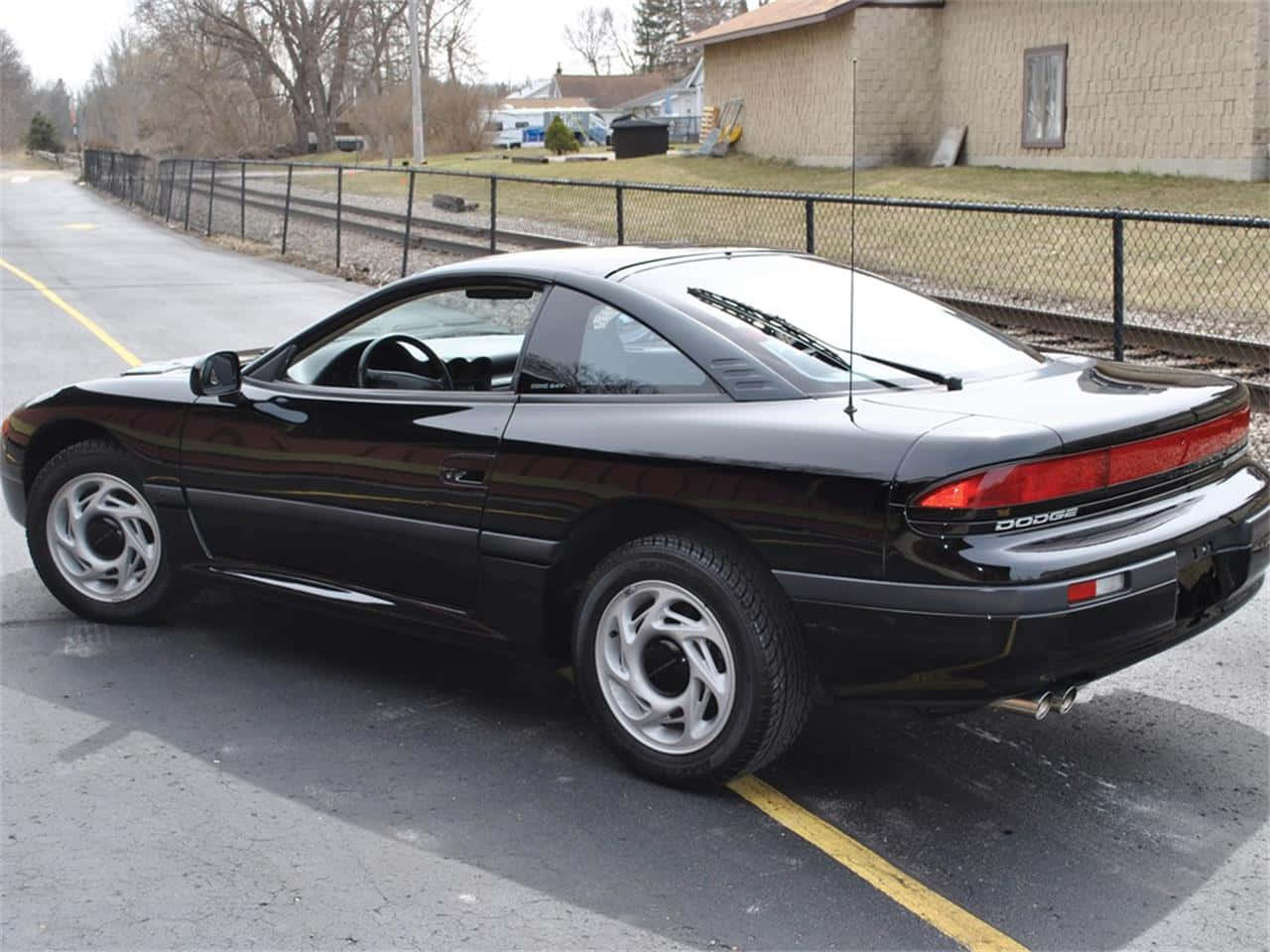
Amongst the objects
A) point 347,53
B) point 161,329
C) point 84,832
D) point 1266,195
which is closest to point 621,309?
point 84,832

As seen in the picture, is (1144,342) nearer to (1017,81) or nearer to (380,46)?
(1017,81)

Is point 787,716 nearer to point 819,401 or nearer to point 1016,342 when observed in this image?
point 819,401

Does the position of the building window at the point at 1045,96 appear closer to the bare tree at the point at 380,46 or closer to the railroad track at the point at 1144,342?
the railroad track at the point at 1144,342

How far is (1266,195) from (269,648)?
1972 centimetres

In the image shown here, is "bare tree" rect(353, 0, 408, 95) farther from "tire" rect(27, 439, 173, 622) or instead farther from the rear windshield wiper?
the rear windshield wiper

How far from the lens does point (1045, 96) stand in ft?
93.2

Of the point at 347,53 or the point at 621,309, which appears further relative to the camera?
the point at 347,53

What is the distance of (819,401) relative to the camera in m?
4.07

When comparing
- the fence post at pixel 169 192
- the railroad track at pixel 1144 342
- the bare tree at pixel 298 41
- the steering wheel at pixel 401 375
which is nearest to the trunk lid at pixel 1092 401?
the steering wheel at pixel 401 375

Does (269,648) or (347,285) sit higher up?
(347,285)

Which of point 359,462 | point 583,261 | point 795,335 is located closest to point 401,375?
point 359,462

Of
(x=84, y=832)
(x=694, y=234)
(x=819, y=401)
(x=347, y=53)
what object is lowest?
(x=84, y=832)

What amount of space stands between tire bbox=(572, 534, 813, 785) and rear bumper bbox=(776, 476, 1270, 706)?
121 mm

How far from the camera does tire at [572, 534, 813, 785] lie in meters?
3.93
